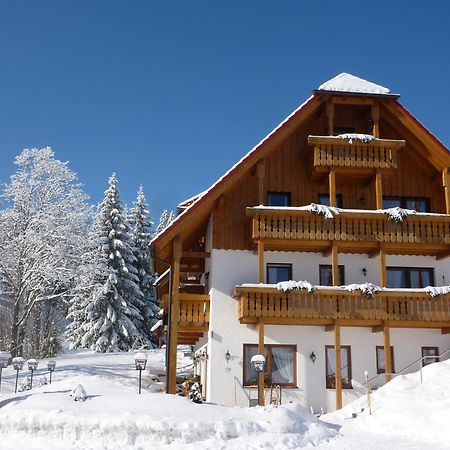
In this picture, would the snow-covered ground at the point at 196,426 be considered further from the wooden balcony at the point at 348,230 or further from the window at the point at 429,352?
the wooden balcony at the point at 348,230

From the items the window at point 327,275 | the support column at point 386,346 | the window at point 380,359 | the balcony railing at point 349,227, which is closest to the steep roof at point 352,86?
the balcony railing at point 349,227

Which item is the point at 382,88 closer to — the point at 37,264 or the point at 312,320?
the point at 312,320

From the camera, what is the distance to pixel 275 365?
21828mm

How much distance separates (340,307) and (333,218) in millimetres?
3144

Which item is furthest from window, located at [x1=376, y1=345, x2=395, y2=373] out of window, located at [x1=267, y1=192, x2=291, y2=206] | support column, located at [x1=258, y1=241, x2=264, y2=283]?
window, located at [x1=267, y1=192, x2=291, y2=206]

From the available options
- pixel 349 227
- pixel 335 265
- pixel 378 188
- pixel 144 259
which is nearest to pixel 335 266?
pixel 335 265

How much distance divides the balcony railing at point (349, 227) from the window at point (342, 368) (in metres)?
3.92

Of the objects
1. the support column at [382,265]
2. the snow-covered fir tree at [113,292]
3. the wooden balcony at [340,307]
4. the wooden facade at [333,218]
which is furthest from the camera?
the snow-covered fir tree at [113,292]

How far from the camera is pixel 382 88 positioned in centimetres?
2373

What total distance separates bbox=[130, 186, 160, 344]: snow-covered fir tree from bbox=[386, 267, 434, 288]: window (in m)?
25.0

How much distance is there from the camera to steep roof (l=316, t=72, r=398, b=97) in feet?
76.5

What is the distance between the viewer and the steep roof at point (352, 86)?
23312mm

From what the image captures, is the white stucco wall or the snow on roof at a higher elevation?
the snow on roof

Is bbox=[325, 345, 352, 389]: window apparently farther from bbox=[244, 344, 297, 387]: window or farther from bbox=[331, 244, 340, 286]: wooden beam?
bbox=[331, 244, 340, 286]: wooden beam
